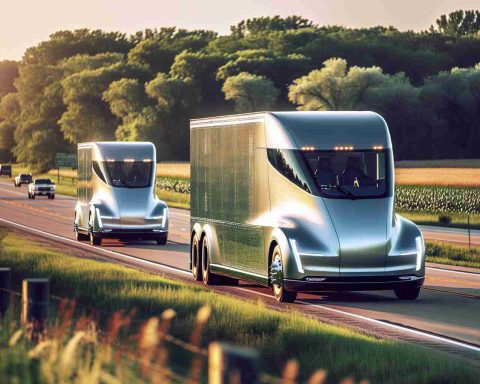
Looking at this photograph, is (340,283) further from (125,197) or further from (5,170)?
(5,170)

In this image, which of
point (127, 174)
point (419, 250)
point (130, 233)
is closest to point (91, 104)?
point (127, 174)

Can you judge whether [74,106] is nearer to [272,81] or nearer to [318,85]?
[272,81]

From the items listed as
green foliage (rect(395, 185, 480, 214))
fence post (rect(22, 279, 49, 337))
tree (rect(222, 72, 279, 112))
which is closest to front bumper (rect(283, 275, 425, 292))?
fence post (rect(22, 279, 49, 337))

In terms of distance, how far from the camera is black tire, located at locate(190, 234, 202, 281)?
82.7 feet

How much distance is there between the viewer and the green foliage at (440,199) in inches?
2643

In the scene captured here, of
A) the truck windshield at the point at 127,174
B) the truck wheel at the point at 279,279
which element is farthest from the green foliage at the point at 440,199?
the truck wheel at the point at 279,279

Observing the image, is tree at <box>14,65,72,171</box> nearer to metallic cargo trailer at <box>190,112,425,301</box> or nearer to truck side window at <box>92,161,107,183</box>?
truck side window at <box>92,161,107,183</box>

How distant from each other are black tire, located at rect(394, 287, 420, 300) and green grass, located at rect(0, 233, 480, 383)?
355 centimetres

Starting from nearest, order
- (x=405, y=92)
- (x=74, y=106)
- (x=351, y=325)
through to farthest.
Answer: (x=351, y=325), (x=405, y=92), (x=74, y=106)

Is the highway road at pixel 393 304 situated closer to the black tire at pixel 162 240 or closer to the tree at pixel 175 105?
the black tire at pixel 162 240

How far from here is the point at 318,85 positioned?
134 m

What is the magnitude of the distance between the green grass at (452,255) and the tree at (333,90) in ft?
316

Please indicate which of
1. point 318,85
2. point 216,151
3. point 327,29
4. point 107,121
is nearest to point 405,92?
point 318,85

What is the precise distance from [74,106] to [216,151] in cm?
14491
